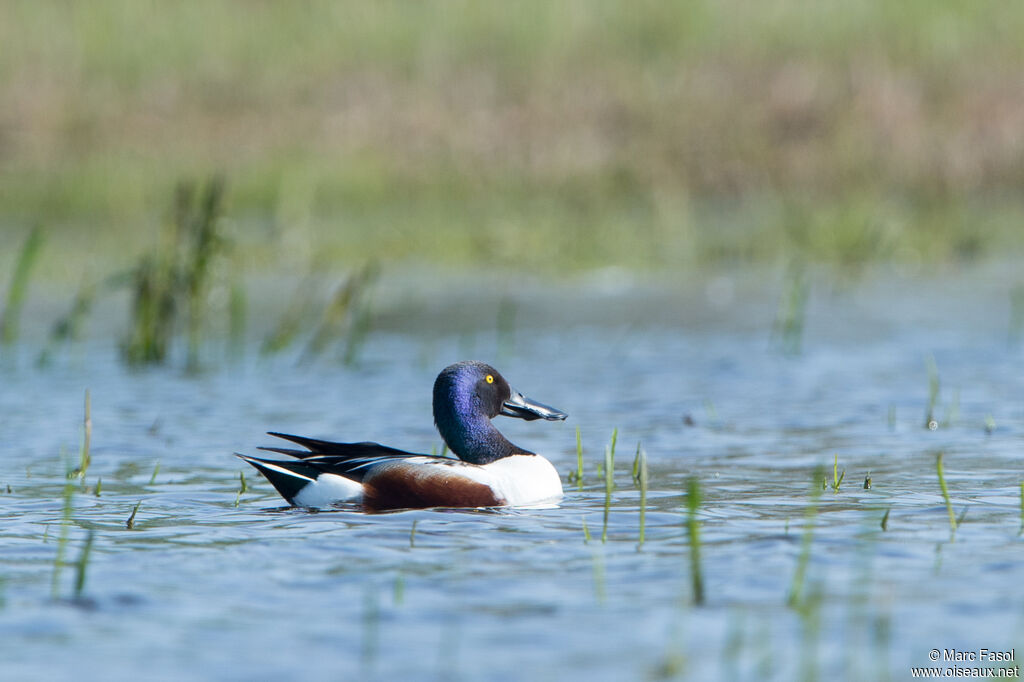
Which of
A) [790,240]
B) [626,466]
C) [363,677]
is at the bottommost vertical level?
[363,677]

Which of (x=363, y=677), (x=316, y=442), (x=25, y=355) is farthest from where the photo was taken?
(x=25, y=355)

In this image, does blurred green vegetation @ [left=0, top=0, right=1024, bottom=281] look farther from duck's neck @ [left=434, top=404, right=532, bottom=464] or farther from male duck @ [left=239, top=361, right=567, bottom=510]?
male duck @ [left=239, top=361, right=567, bottom=510]

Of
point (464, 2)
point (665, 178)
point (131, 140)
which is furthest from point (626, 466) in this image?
point (464, 2)

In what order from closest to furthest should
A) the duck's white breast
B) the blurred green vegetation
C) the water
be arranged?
the water
the duck's white breast
the blurred green vegetation

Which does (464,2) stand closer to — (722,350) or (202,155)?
(202,155)

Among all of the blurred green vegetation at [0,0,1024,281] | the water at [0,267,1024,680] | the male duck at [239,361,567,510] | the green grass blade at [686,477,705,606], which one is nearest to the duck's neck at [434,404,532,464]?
the male duck at [239,361,567,510]

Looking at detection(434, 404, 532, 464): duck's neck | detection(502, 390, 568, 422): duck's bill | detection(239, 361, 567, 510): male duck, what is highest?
detection(502, 390, 568, 422): duck's bill

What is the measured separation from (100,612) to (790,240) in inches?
398

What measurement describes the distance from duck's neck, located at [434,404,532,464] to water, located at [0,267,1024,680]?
31 centimetres

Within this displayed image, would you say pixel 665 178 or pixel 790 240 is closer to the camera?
pixel 790 240

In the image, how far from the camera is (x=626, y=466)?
21.3 feet

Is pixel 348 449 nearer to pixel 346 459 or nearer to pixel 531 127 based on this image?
pixel 346 459

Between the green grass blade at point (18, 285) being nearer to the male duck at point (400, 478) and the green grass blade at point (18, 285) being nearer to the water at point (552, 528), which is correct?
the water at point (552, 528)

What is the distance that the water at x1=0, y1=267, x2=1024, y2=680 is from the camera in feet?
12.5
